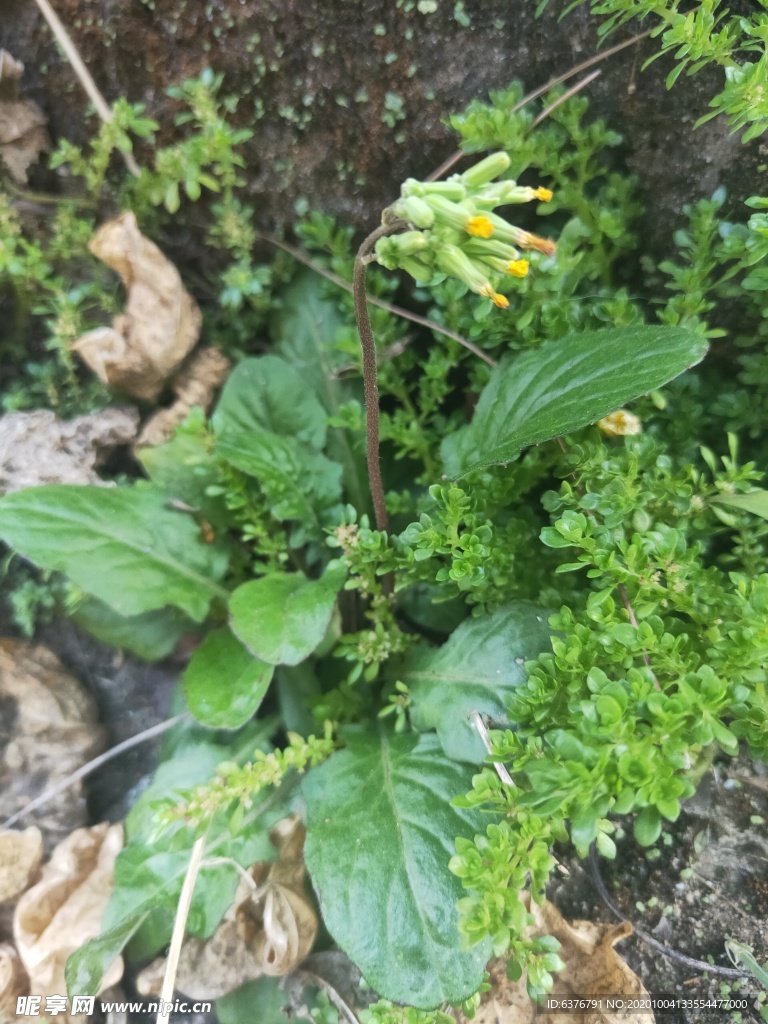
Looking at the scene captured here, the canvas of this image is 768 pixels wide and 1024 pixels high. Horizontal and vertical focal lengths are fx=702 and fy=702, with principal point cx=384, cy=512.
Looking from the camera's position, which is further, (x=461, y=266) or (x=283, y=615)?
(x=283, y=615)

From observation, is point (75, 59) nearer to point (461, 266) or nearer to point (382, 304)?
point (382, 304)

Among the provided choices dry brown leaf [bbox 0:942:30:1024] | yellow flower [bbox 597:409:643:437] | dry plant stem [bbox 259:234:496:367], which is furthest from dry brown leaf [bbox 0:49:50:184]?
dry brown leaf [bbox 0:942:30:1024]

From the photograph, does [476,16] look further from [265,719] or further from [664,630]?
[265,719]

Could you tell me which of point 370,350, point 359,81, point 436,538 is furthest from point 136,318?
point 436,538

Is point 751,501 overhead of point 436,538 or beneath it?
beneath

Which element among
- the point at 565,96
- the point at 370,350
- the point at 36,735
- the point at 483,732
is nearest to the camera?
the point at 370,350

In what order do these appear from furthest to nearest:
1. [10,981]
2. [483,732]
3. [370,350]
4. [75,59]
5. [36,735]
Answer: [36,735] < [75,59] < [10,981] < [483,732] < [370,350]

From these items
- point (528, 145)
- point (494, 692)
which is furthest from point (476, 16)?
point (494, 692)

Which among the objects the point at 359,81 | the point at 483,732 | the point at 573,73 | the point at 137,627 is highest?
the point at 359,81
